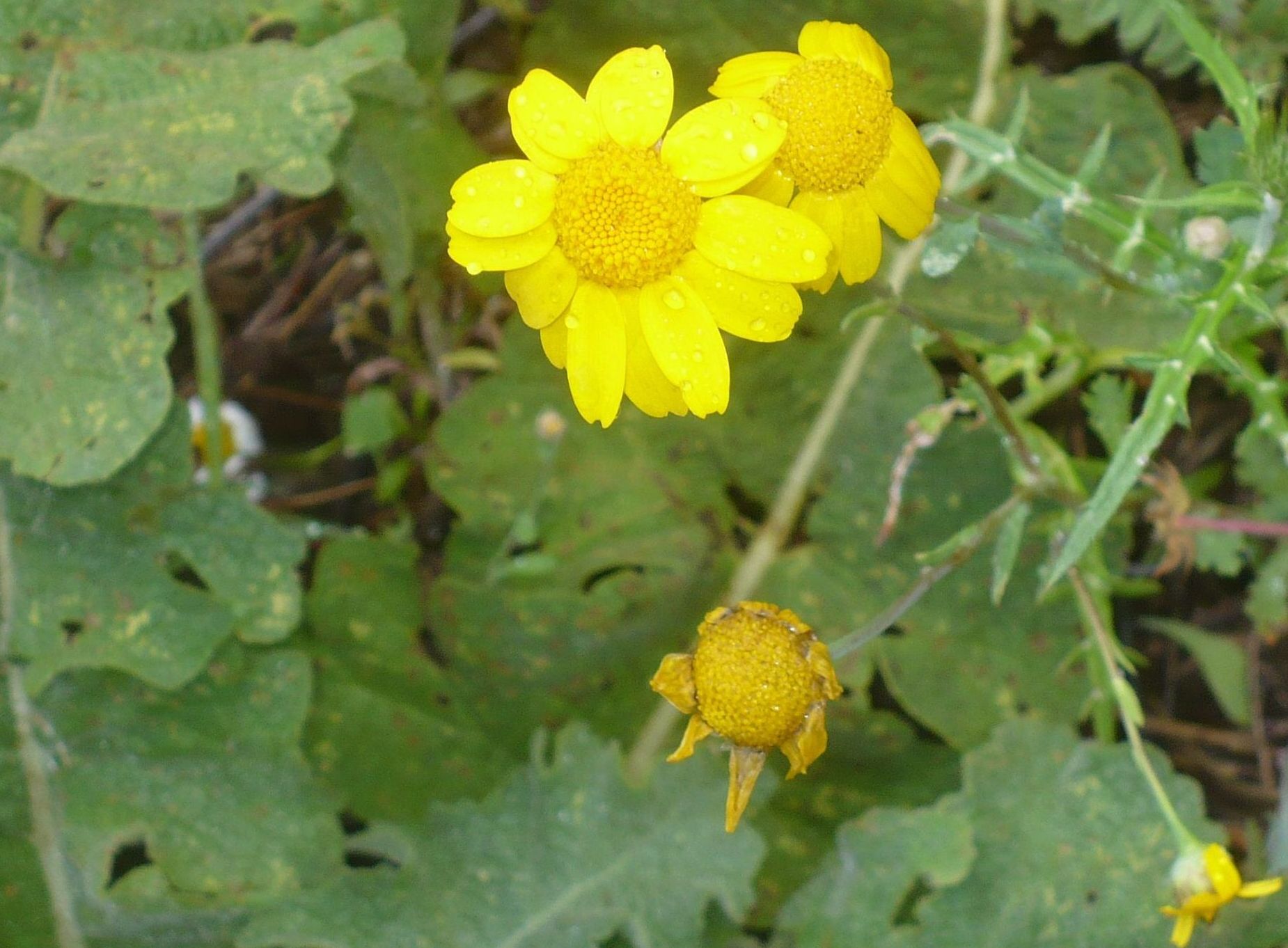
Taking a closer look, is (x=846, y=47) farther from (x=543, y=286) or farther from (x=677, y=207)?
(x=543, y=286)

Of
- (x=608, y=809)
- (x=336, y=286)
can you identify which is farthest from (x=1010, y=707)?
(x=336, y=286)

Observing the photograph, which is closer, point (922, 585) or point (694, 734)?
point (694, 734)

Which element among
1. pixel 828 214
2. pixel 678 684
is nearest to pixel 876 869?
pixel 678 684

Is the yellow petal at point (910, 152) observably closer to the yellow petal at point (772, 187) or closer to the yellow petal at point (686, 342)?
the yellow petal at point (772, 187)

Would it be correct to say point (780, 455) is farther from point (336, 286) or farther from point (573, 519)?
point (336, 286)

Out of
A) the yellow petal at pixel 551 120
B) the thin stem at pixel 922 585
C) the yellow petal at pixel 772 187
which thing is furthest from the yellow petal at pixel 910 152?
the thin stem at pixel 922 585

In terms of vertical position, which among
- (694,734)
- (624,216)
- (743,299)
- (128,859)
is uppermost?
(624,216)
